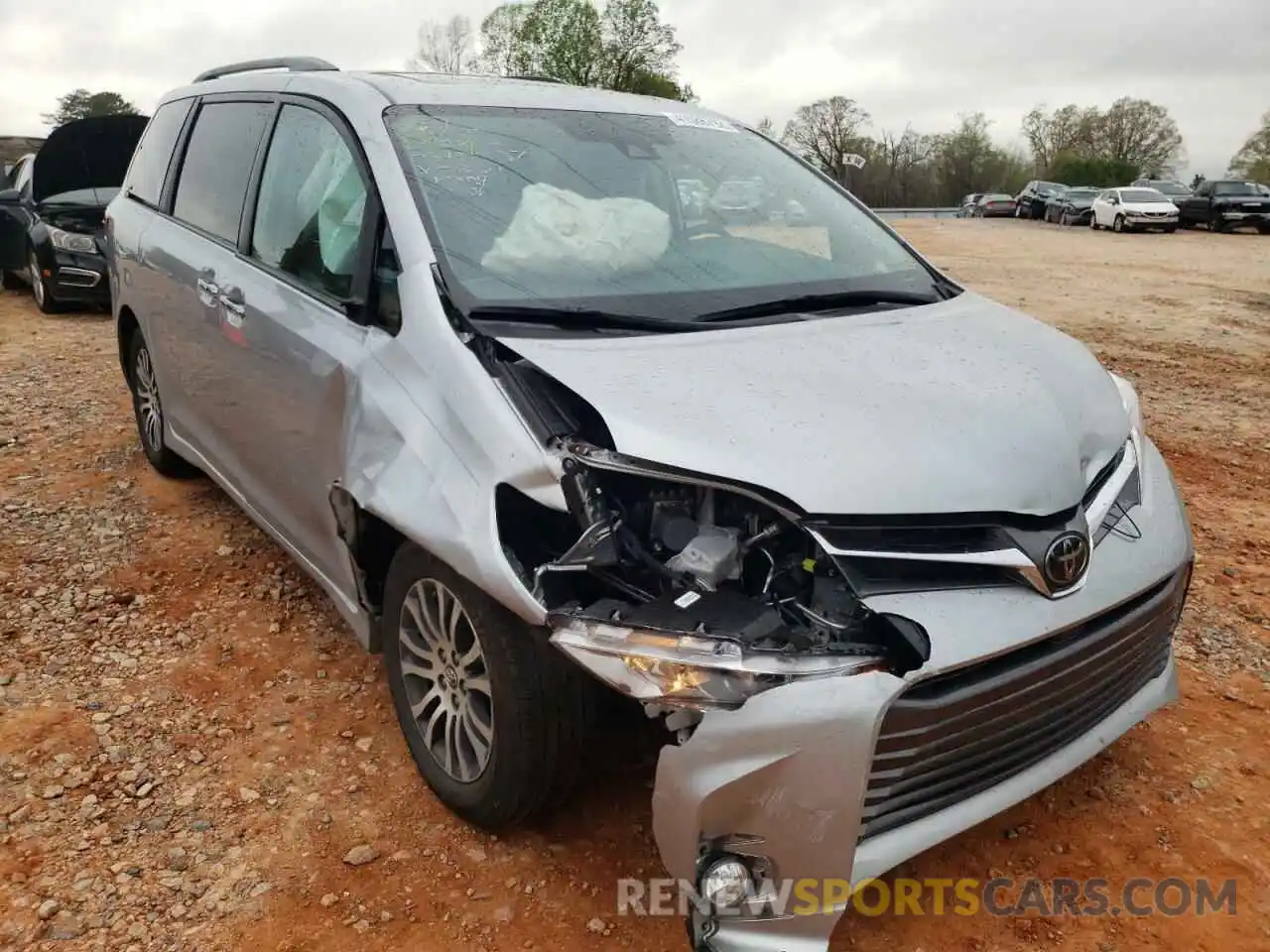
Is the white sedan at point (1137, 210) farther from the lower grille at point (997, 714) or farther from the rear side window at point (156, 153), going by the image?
the lower grille at point (997, 714)

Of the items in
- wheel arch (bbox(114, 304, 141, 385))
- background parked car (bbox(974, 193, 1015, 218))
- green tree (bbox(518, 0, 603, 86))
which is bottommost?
background parked car (bbox(974, 193, 1015, 218))

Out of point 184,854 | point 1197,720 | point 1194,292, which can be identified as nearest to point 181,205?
point 184,854

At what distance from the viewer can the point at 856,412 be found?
2213 mm

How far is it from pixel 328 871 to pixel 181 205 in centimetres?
284

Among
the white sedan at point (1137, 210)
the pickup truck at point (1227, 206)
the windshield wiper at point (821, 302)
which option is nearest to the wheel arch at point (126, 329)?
the windshield wiper at point (821, 302)

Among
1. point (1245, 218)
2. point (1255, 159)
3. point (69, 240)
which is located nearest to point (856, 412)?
→ point (69, 240)

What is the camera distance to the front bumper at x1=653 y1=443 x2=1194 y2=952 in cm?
183

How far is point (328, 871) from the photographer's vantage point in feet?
8.11

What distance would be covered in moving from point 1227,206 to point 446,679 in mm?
30573

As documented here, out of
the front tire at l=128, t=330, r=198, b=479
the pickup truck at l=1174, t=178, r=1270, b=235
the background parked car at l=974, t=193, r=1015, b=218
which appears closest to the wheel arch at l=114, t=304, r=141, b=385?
the front tire at l=128, t=330, r=198, b=479

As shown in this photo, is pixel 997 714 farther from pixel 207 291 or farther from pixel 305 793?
pixel 207 291

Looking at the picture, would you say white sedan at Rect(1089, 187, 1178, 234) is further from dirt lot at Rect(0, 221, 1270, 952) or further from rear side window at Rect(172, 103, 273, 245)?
rear side window at Rect(172, 103, 273, 245)

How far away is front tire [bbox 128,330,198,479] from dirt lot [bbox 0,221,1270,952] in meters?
0.21

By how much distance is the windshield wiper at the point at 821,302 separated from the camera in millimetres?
2715
